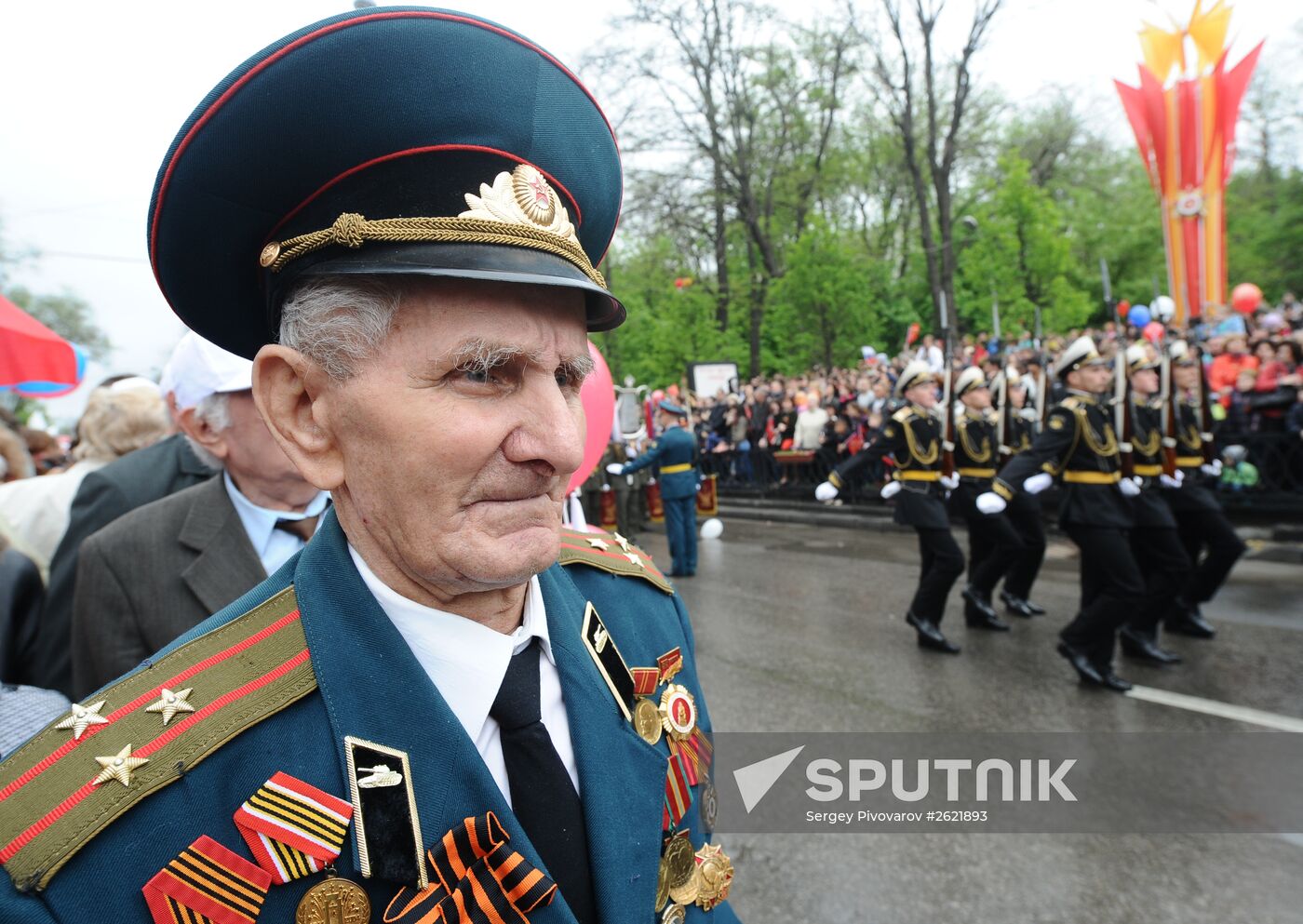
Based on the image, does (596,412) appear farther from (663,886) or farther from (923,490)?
(923,490)

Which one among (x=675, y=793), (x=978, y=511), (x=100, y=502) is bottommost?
(x=978, y=511)

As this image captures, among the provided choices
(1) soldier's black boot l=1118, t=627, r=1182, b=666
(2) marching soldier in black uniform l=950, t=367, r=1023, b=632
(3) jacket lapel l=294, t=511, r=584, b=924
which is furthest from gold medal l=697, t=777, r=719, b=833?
(2) marching soldier in black uniform l=950, t=367, r=1023, b=632

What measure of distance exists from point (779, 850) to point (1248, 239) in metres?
38.1

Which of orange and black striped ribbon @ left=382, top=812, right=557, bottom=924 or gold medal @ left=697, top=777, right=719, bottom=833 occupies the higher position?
orange and black striped ribbon @ left=382, top=812, right=557, bottom=924

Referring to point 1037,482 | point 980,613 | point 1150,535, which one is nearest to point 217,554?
point 1037,482

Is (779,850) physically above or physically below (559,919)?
below

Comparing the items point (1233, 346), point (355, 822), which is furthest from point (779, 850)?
point (1233, 346)

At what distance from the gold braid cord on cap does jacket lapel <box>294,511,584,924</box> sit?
1.54 ft

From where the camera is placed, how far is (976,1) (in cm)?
1817

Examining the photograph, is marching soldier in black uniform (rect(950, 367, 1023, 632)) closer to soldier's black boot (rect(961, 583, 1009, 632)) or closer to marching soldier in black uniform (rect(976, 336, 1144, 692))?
soldier's black boot (rect(961, 583, 1009, 632))

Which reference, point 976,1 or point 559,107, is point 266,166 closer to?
point 559,107

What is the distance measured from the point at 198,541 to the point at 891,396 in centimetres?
1307

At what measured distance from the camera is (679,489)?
32.4ft

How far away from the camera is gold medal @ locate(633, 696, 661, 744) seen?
136 centimetres
